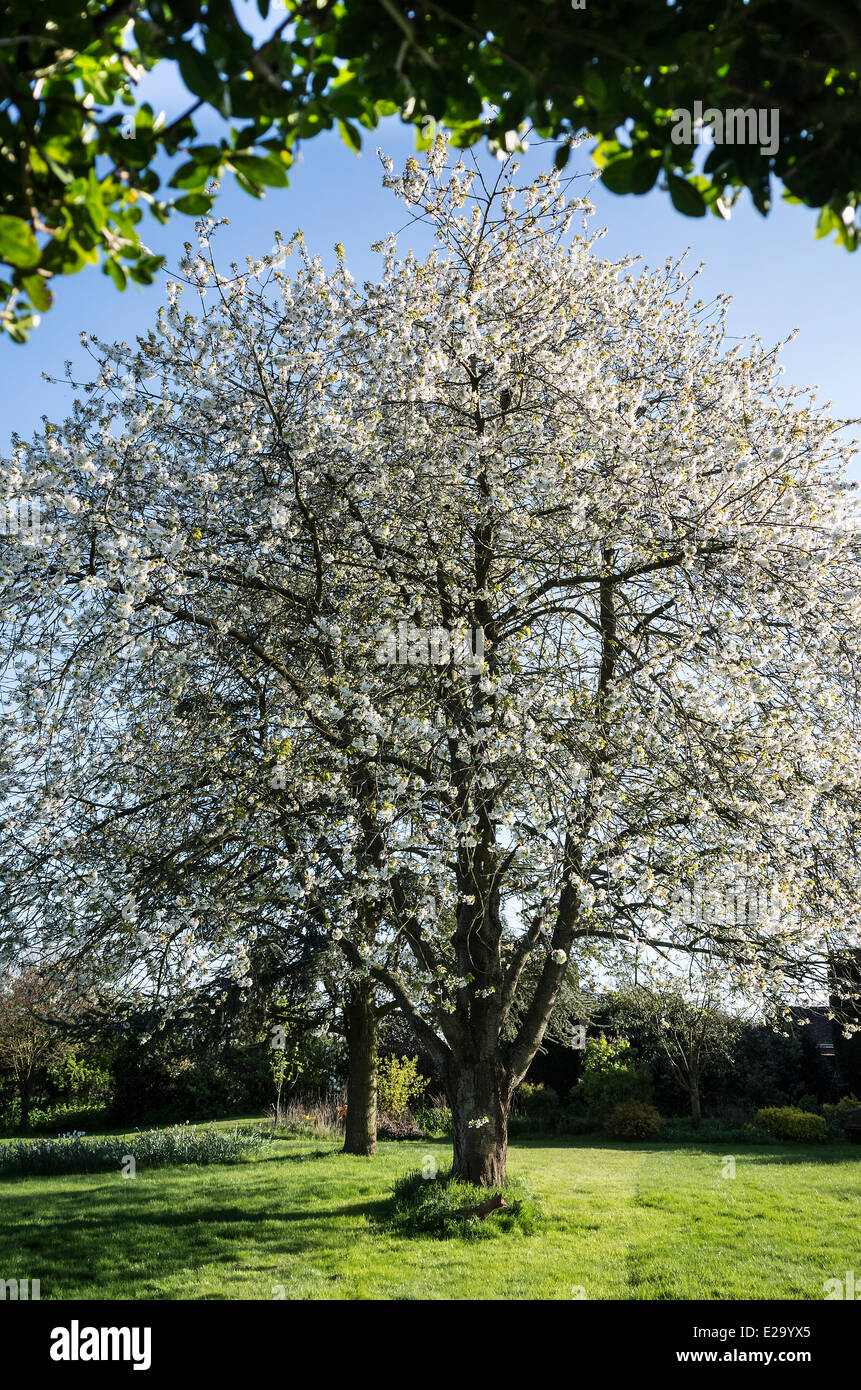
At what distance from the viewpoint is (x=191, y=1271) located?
23.4ft

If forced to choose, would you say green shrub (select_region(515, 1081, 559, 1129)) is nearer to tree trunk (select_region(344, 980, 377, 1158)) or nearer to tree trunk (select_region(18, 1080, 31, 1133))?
tree trunk (select_region(344, 980, 377, 1158))

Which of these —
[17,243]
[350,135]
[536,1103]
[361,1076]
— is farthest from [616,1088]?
[17,243]

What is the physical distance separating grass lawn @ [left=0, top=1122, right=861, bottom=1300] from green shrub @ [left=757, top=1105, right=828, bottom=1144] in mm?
2982

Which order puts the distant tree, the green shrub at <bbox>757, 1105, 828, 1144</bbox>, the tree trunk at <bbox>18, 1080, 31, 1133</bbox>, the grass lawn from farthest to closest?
the tree trunk at <bbox>18, 1080, 31, 1133</bbox> < the green shrub at <bbox>757, 1105, 828, 1144</bbox> < the distant tree < the grass lawn

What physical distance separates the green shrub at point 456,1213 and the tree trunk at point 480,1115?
0.15 meters

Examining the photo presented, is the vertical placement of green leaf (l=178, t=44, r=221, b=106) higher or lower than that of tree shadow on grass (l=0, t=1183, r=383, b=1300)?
higher

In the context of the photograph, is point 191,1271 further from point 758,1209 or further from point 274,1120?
point 274,1120

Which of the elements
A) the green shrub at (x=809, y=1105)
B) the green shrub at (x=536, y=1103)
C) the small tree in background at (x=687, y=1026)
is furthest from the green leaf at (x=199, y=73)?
the green shrub at (x=536, y=1103)

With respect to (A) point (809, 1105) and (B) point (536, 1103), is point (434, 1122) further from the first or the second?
(A) point (809, 1105)

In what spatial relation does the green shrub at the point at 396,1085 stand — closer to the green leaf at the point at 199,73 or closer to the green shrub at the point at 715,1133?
the green shrub at the point at 715,1133

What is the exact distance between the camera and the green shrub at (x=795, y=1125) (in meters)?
16.3

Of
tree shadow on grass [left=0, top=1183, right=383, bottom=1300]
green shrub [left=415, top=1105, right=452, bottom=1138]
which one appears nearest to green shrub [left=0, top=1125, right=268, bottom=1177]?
tree shadow on grass [left=0, top=1183, right=383, bottom=1300]

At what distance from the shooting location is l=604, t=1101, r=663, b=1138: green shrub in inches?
723

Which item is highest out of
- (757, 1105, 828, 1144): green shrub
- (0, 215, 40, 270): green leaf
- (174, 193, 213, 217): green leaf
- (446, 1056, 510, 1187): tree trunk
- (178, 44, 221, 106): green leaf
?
(178, 44, 221, 106): green leaf
